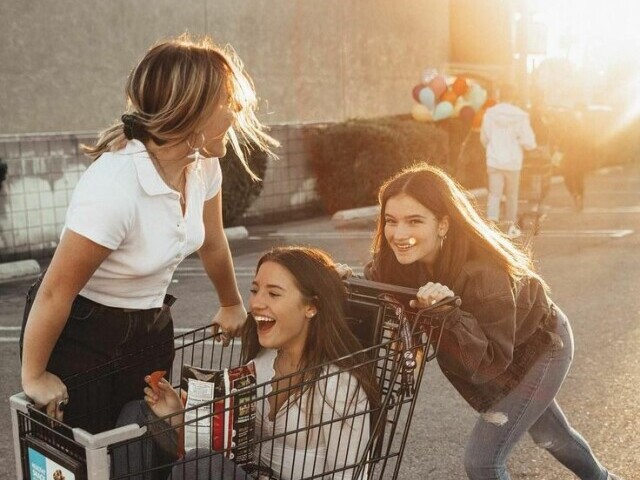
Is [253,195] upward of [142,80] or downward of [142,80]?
downward

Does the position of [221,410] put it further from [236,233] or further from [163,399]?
[236,233]

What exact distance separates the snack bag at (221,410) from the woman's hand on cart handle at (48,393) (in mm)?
344

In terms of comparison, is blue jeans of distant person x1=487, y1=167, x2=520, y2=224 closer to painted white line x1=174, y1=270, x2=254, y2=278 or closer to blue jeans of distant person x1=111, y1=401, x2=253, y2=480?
painted white line x1=174, y1=270, x2=254, y2=278

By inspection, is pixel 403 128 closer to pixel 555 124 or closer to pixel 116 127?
pixel 555 124

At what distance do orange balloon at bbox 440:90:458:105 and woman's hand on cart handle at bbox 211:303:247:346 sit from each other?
47.7ft

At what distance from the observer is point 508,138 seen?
42.8 ft

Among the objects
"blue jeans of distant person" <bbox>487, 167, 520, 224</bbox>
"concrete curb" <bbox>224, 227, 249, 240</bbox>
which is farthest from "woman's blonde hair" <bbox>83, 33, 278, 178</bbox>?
"blue jeans of distant person" <bbox>487, 167, 520, 224</bbox>

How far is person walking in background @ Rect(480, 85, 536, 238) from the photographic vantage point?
1305 centimetres

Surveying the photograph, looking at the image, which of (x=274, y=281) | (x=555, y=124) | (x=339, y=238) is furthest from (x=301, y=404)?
(x=555, y=124)

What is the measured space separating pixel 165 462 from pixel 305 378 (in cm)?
52

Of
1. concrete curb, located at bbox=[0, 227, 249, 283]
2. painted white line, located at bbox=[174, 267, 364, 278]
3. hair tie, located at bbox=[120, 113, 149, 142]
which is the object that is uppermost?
hair tie, located at bbox=[120, 113, 149, 142]

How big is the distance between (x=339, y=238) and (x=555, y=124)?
5.59 m

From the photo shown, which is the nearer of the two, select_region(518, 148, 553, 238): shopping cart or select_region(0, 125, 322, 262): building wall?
select_region(0, 125, 322, 262): building wall

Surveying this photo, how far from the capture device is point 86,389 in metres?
2.85
